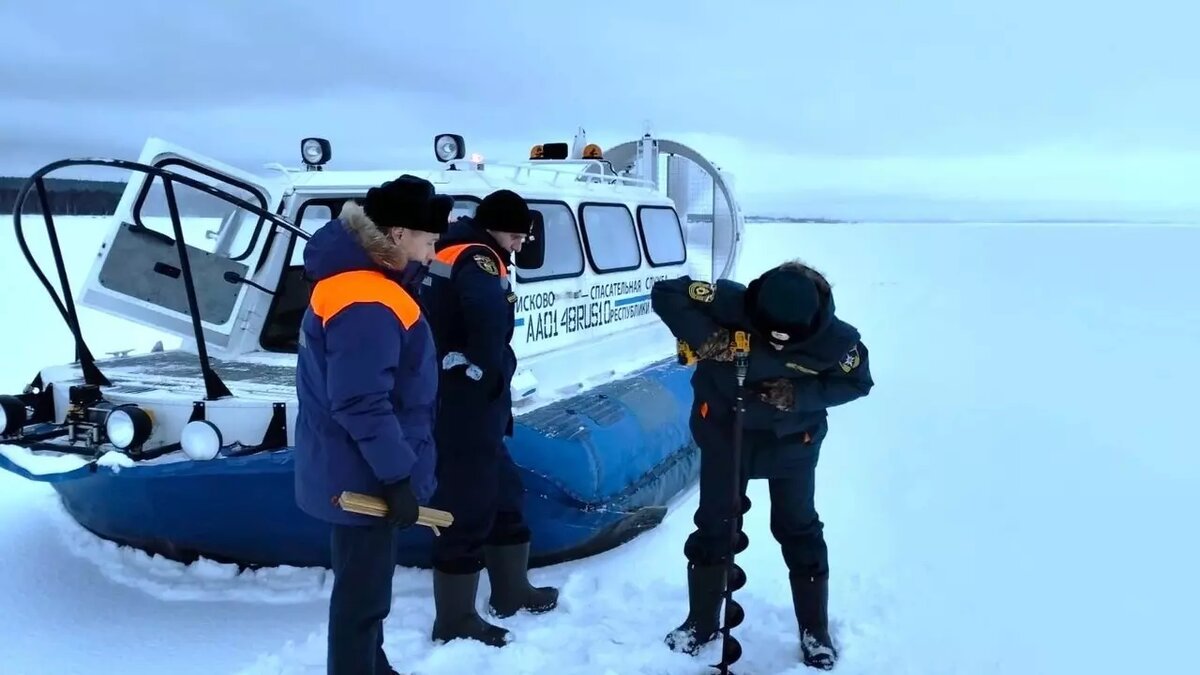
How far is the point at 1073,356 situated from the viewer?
1041cm

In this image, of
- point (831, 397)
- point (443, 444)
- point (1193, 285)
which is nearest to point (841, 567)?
point (831, 397)

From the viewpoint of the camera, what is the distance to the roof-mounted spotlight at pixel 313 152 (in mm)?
5262

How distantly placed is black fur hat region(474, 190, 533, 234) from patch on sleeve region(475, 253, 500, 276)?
162mm

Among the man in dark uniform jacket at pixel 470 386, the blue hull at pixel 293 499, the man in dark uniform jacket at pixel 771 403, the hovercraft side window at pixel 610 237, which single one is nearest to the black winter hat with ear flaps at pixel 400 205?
the man in dark uniform jacket at pixel 470 386

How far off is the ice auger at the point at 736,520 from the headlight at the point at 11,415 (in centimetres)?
274

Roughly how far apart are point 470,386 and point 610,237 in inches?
105

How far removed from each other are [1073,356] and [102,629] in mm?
9803

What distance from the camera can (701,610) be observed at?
3285 millimetres

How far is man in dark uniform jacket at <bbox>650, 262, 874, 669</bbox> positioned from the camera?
9.58 ft

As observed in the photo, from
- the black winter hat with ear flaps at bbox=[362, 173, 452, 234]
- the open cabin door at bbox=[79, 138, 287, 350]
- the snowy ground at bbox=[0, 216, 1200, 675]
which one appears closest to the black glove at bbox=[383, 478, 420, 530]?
the black winter hat with ear flaps at bbox=[362, 173, 452, 234]

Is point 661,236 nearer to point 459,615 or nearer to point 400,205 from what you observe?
point 459,615

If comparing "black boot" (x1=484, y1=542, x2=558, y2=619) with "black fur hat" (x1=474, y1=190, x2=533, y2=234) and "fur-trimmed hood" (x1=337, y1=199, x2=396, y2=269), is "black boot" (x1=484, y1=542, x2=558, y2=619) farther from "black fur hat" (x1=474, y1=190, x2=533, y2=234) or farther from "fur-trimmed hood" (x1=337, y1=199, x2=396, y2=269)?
"fur-trimmed hood" (x1=337, y1=199, x2=396, y2=269)

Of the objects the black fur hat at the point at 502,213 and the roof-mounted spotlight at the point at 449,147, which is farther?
the roof-mounted spotlight at the point at 449,147

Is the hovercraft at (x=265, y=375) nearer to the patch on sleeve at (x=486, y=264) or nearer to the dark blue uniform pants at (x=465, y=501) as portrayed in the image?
the dark blue uniform pants at (x=465, y=501)
